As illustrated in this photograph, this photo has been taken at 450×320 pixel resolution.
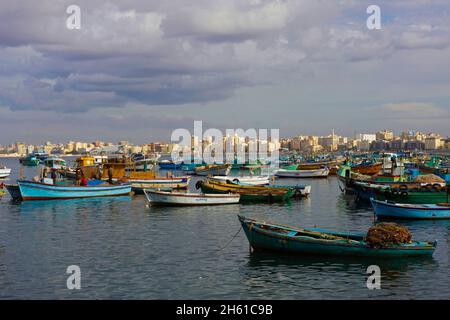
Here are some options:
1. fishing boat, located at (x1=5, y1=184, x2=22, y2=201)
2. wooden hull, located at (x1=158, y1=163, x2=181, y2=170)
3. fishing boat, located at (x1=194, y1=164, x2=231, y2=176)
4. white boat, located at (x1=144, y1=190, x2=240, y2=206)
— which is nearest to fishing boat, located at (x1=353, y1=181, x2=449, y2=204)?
white boat, located at (x1=144, y1=190, x2=240, y2=206)

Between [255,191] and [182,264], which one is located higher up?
[255,191]

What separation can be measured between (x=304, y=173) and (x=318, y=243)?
68.5 m

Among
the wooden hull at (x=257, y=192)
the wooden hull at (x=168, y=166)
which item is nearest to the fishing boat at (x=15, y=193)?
the wooden hull at (x=257, y=192)

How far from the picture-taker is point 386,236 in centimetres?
2436

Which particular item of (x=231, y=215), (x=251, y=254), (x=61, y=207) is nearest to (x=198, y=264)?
(x=251, y=254)

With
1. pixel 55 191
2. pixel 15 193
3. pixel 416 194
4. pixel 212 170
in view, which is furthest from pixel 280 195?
pixel 212 170

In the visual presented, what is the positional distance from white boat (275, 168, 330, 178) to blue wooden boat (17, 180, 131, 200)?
45231 mm

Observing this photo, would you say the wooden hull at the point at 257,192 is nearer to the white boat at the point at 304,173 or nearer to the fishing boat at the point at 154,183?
the fishing boat at the point at 154,183

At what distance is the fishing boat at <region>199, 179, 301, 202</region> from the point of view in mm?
49406

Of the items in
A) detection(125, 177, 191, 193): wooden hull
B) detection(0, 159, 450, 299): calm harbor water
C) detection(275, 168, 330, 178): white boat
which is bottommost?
detection(0, 159, 450, 299): calm harbor water

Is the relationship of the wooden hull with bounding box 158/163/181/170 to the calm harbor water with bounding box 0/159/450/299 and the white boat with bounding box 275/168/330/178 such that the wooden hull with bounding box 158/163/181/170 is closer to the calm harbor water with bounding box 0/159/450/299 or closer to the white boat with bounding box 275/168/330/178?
the white boat with bounding box 275/168/330/178

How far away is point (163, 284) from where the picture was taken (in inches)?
834

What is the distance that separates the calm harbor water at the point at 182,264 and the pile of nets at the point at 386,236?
0.86 m

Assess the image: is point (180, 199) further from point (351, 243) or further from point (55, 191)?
point (351, 243)
